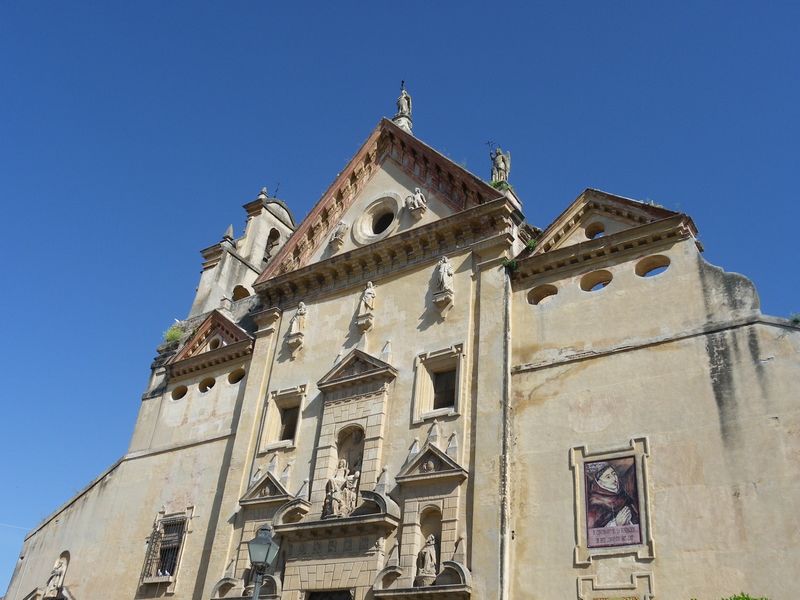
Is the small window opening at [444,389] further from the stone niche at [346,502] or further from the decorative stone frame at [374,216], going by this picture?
the decorative stone frame at [374,216]

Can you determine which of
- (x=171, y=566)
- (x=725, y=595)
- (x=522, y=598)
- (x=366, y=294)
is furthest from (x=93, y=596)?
(x=725, y=595)

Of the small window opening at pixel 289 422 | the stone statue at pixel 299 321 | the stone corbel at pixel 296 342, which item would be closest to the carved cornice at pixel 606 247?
the stone corbel at pixel 296 342

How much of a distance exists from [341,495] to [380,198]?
9.60 metres

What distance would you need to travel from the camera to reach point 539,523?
17.0 meters

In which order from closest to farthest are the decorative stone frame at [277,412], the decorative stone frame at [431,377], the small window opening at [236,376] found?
the decorative stone frame at [431,377], the decorative stone frame at [277,412], the small window opening at [236,376]

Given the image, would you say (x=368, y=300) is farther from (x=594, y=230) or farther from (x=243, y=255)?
(x=243, y=255)

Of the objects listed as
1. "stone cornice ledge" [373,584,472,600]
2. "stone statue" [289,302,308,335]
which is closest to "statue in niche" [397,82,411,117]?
"stone statue" [289,302,308,335]

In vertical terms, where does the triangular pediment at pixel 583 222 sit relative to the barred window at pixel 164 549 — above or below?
above

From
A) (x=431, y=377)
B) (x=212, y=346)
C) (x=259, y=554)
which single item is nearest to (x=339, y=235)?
(x=212, y=346)

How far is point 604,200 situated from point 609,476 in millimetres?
7062

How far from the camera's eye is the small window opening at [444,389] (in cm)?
2022

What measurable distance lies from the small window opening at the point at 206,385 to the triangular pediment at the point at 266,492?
18.5 ft

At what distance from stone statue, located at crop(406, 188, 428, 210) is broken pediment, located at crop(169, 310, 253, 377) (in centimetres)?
675

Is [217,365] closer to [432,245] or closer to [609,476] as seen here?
[432,245]
